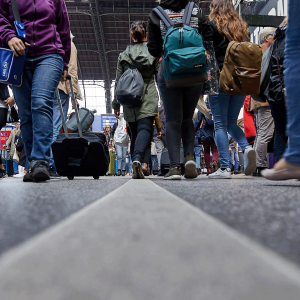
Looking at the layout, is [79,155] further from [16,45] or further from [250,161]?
[250,161]

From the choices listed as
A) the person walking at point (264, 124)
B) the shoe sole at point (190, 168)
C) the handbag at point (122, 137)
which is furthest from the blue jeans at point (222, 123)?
the handbag at point (122, 137)

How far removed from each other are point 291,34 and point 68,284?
51.2 inches

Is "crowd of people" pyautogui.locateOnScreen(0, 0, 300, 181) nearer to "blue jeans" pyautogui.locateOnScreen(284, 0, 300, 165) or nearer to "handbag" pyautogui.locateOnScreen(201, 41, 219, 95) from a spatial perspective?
"handbag" pyautogui.locateOnScreen(201, 41, 219, 95)

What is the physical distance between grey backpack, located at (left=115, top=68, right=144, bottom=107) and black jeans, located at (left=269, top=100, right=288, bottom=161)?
3.51ft

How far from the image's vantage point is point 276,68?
238 centimetres

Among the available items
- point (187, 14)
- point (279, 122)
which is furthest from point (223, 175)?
point (187, 14)

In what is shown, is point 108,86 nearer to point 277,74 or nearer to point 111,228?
point 277,74

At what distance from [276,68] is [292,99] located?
1.34 meters

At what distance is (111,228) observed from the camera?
11.2 inches

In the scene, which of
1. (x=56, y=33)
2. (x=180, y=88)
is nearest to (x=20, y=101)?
(x=56, y=33)

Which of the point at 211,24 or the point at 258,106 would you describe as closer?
the point at 211,24

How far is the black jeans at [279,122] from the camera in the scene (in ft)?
7.77

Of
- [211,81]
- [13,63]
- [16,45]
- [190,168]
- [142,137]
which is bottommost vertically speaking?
[190,168]

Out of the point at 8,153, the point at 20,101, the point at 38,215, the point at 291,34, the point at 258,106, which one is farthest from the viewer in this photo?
the point at 8,153
